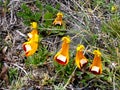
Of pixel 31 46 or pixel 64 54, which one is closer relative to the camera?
pixel 64 54

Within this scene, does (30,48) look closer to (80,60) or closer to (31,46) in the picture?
(31,46)

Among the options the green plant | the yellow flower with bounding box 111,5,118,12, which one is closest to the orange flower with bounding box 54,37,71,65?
the green plant

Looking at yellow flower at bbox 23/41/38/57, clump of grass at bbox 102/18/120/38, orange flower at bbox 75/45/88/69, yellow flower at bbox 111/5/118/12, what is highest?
yellow flower at bbox 111/5/118/12

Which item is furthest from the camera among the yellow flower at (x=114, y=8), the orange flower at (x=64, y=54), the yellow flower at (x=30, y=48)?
the yellow flower at (x=114, y=8)

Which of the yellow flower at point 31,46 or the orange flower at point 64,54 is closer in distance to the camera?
the orange flower at point 64,54

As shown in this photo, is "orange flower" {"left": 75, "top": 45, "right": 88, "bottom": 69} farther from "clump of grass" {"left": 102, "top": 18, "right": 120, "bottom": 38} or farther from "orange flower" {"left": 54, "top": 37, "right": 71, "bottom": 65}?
"clump of grass" {"left": 102, "top": 18, "right": 120, "bottom": 38}

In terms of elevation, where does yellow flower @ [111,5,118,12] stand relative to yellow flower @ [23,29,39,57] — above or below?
above

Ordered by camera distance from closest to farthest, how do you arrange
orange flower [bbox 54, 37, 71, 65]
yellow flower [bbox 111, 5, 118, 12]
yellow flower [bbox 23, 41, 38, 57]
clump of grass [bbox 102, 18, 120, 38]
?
orange flower [bbox 54, 37, 71, 65] < yellow flower [bbox 23, 41, 38, 57] < clump of grass [bbox 102, 18, 120, 38] < yellow flower [bbox 111, 5, 118, 12]

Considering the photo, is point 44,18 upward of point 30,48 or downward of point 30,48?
upward

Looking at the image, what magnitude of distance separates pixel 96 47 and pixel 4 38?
774 mm

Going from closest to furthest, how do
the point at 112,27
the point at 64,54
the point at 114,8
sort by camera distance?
1. the point at 64,54
2. the point at 112,27
3. the point at 114,8

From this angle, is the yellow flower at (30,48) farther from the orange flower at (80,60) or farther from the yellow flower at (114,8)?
the yellow flower at (114,8)

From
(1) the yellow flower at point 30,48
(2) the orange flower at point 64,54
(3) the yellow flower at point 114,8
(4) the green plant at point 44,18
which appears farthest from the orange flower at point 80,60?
(3) the yellow flower at point 114,8

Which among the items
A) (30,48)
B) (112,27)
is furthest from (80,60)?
(112,27)
